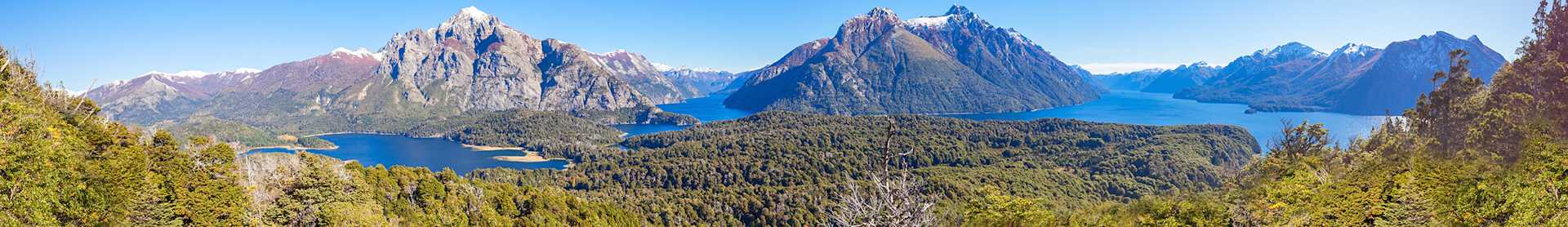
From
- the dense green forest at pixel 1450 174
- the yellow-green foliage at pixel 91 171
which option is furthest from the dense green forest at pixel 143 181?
the dense green forest at pixel 1450 174

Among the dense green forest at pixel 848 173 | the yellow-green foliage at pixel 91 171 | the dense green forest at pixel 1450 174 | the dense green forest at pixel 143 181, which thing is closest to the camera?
the yellow-green foliage at pixel 91 171

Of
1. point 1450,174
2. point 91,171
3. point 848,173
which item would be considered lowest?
point 848,173

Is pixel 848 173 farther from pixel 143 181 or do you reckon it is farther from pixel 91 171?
pixel 91 171

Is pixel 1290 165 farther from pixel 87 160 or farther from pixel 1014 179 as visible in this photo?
pixel 1014 179

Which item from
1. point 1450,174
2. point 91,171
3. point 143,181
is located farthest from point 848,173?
point 91,171

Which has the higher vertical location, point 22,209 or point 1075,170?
point 22,209

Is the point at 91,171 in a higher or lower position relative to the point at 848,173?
higher

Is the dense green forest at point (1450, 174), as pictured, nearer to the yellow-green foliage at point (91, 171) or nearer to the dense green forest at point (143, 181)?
the dense green forest at point (143, 181)

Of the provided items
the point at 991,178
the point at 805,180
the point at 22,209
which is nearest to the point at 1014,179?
the point at 991,178

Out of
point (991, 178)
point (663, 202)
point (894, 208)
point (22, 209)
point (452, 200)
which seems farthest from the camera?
point (991, 178)

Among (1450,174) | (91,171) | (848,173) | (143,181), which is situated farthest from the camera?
(848,173)

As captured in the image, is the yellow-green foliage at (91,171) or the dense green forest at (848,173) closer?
the yellow-green foliage at (91,171)
